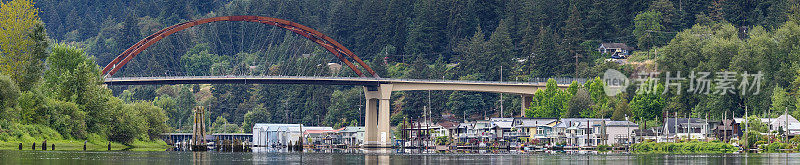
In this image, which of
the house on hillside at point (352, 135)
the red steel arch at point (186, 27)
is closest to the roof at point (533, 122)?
the red steel arch at point (186, 27)

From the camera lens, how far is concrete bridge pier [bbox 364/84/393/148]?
16012cm

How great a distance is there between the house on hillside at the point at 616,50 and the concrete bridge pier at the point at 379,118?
4257cm

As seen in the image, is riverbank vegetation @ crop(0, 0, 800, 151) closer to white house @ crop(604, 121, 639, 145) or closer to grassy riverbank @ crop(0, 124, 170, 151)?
grassy riverbank @ crop(0, 124, 170, 151)

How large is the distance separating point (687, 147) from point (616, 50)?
7147 centimetres

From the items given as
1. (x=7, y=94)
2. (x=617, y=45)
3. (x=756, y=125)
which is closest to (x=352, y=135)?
(x=617, y=45)

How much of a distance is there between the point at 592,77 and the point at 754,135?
55261mm

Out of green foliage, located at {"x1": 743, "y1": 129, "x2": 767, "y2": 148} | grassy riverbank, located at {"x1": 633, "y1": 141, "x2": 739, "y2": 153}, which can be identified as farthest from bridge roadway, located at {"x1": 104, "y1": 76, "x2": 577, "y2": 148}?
green foliage, located at {"x1": 743, "y1": 129, "x2": 767, "y2": 148}

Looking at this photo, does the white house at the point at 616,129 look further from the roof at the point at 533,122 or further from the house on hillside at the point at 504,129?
the house on hillside at the point at 504,129

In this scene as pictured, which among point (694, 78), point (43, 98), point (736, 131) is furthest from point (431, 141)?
point (43, 98)

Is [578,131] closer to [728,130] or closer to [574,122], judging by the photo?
[574,122]

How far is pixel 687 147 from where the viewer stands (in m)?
113

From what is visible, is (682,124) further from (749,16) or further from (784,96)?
(749,16)

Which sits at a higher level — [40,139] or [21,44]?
[21,44]

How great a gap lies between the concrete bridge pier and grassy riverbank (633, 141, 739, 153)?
4661 centimetres
